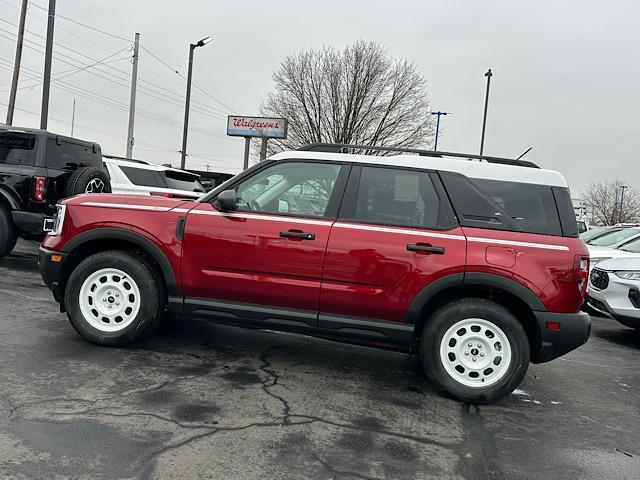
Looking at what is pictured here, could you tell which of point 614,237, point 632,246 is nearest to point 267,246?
point 632,246

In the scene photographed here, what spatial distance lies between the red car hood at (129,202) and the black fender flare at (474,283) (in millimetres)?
2102

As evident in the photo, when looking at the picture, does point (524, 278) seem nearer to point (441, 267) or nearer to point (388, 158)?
point (441, 267)

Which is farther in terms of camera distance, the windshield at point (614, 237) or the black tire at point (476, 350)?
the windshield at point (614, 237)

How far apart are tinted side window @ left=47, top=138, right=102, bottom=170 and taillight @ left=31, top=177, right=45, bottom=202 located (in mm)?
314

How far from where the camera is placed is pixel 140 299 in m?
4.61

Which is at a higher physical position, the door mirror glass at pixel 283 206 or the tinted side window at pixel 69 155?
the tinted side window at pixel 69 155

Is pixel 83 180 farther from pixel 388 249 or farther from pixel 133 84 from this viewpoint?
pixel 133 84

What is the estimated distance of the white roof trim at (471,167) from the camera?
4.29 meters

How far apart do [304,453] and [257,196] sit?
218 centimetres

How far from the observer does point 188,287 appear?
4527 millimetres

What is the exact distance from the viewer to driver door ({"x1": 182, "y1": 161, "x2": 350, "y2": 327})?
14.1 ft

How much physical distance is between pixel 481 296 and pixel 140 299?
285 cm

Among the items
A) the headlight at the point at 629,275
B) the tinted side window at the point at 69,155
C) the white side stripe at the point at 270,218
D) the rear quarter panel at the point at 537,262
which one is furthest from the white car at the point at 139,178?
the headlight at the point at 629,275

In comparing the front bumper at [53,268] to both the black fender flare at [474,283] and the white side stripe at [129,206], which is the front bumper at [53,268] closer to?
A: the white side stripe at [129,206]
